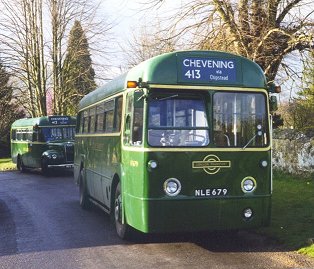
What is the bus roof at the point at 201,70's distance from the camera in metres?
7.88

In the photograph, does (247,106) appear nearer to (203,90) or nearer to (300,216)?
(203,90)

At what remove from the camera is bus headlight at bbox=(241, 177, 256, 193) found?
7.97 meters

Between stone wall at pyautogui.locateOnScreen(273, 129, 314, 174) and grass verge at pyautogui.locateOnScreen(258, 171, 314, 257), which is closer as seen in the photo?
grass verge at pyautogui.locateOnScreen(258, 171, 314, 257)

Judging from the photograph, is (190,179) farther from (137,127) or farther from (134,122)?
(134,122)

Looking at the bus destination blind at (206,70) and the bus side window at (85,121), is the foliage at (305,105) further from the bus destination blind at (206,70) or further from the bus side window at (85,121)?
the bus destination blind at (206,70)

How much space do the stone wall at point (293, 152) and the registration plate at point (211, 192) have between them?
275 inches

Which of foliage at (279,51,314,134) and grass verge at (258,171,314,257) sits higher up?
foliage at (279,51,314,134)

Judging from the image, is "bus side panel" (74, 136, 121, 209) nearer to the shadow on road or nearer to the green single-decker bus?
the shadow on road

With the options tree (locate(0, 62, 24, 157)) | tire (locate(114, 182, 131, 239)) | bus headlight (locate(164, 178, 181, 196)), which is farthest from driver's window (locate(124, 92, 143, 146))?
tree (locate(0, 62, 24, 157))

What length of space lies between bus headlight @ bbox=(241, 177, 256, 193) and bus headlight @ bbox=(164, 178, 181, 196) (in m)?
0.99

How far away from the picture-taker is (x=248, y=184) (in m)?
7.99

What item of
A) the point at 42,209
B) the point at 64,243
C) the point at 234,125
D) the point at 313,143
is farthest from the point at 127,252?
the point at 313,143

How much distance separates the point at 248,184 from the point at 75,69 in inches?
1291

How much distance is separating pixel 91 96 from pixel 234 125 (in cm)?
621
